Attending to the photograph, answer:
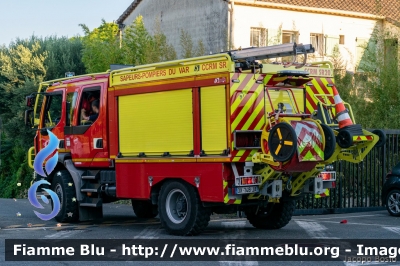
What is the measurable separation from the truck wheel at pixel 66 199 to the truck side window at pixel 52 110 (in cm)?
137

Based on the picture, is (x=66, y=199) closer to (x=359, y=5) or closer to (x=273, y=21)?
(x=273, y=21)

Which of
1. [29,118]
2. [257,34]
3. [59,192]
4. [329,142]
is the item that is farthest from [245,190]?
→ [257,34]

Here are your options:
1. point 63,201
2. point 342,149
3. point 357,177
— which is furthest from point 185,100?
point 357,177

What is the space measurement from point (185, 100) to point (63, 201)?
13.7 ft

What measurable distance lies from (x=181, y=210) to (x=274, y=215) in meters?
2.09

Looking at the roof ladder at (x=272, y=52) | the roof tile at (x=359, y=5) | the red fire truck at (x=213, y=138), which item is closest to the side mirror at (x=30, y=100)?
the red fire truck at (x=213, y=138)

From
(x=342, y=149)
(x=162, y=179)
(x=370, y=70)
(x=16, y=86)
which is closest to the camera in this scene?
(x=342, y=149)

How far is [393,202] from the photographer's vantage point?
56.1 feet

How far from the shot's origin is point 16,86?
112ft

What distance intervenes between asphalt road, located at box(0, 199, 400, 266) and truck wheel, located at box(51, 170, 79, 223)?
0.25m

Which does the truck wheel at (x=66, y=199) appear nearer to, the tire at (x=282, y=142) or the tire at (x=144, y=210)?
the tire at (x=144, y=210)

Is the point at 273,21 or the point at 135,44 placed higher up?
the point at 273,21

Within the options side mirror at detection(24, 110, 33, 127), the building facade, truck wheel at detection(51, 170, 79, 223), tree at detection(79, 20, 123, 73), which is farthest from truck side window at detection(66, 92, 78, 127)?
the building facade

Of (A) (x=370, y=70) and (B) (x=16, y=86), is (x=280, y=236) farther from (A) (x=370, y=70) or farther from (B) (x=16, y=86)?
(B) (x=16, y=86)
